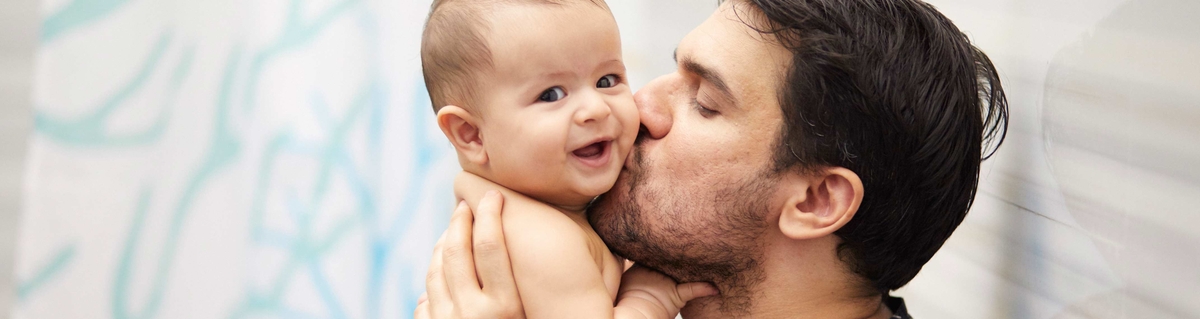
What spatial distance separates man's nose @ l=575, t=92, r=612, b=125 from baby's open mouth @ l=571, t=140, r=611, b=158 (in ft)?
0.17

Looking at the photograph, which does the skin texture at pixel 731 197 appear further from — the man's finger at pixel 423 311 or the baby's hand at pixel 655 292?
the man's finger at pixel 423 311

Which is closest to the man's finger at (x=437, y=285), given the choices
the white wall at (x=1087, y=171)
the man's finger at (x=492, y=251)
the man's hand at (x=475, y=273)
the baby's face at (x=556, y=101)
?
the man's hand at (x=475, y=273)

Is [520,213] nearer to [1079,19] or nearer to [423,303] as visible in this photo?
[423,303]

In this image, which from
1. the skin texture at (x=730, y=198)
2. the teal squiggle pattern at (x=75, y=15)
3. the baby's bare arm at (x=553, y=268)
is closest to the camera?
the baby's bare arm at (x=553, y=268)

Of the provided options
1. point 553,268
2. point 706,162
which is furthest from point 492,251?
point 706,162

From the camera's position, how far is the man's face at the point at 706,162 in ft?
3.63

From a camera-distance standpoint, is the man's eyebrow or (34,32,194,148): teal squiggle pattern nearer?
the man's eyebrow

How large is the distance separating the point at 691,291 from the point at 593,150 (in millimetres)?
277

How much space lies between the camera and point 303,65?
6.02ft

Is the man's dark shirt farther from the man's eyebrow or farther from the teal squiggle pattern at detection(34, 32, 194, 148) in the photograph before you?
the teal squiggle pattern at detection(34, 32, 194, 148)

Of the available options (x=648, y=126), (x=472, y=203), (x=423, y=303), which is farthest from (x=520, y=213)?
(x=423, y=303)

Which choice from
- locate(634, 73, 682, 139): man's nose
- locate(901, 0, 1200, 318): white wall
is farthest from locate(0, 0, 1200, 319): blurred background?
locate(634, 73, 682, 139): man's nose

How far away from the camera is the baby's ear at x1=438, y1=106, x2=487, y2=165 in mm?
1068

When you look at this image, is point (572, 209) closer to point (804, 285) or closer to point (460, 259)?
point (460, 259)
